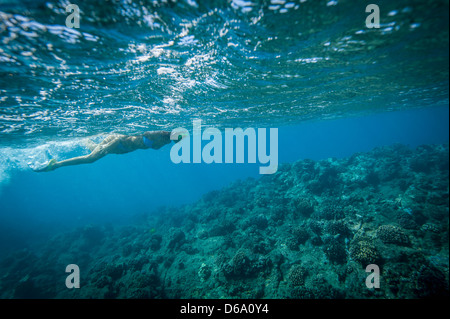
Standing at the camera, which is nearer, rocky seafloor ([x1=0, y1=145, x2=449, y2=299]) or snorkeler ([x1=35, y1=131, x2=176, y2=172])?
snorkeler ([x1=35, y1=131, x2=176, y2=172])

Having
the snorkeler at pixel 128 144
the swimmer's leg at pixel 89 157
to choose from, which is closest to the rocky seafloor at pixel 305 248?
the swimmer's leg at pixel 89 157

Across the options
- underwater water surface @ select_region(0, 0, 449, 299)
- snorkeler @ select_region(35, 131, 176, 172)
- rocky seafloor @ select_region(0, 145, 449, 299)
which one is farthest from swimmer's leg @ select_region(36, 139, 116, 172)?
rocky seafloor @ select_region(0, 145, 449, 299)

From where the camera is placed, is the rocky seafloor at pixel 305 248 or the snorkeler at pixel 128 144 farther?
the rocky seafloor at pixel 305 248

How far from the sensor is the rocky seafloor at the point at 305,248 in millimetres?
7246

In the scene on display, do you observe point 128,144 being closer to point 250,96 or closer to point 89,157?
point 89,157

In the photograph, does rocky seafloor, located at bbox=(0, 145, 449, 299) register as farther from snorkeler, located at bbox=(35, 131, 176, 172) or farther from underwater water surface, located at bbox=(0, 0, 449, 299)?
snorkeler, located at bbox=(35, 131, 176, 172)

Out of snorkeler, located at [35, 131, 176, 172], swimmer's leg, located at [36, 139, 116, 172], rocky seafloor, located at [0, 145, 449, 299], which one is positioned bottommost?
rocky seafloor, located at [0, 145, 449, 299]

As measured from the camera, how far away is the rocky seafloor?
7246mm

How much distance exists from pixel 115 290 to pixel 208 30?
12.6 meters

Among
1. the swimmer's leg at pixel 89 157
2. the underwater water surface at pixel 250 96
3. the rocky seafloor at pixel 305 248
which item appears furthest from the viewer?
the swimmer's leg at pixel 89 157

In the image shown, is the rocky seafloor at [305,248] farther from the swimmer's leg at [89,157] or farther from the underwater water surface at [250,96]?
the swimmer's leg at [89,157]

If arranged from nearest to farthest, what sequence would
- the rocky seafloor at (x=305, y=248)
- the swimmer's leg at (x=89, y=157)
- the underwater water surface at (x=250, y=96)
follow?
the underwater water surface at (x=250, y=96) < the rocky seafloor at (x=305, y=248) < the swimmer's leg at (x=89, y=157)
